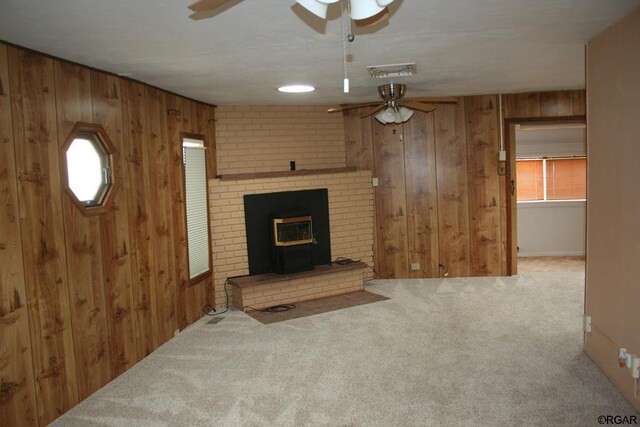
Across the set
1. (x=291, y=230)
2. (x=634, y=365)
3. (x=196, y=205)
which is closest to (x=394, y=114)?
(x=291, y=230)

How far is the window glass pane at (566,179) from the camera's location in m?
7.61

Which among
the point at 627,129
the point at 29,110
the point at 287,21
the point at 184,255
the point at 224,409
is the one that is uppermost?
the point at 287,21

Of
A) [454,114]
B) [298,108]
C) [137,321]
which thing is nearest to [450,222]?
[454,114]

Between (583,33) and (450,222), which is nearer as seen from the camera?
(583,33)

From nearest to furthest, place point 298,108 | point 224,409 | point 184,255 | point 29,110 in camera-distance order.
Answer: point 29,110 → point 224,409 → point 184,255 → point 298,108

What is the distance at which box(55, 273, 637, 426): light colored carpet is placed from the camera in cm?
298

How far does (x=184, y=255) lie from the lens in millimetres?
4848

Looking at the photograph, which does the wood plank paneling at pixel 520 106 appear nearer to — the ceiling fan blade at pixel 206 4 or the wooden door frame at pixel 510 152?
the wooden door frame at pixel 510 152

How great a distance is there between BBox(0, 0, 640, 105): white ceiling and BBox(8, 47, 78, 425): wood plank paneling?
0.84 feet

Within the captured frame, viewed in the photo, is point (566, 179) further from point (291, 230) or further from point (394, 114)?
point (291, 230)

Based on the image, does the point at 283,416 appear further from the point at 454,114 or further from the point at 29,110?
the point at 454,114

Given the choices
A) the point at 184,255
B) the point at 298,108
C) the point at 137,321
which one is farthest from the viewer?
the point at 298,108

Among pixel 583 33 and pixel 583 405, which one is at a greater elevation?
pixel 583 33

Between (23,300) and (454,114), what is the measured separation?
→ 5119mm
